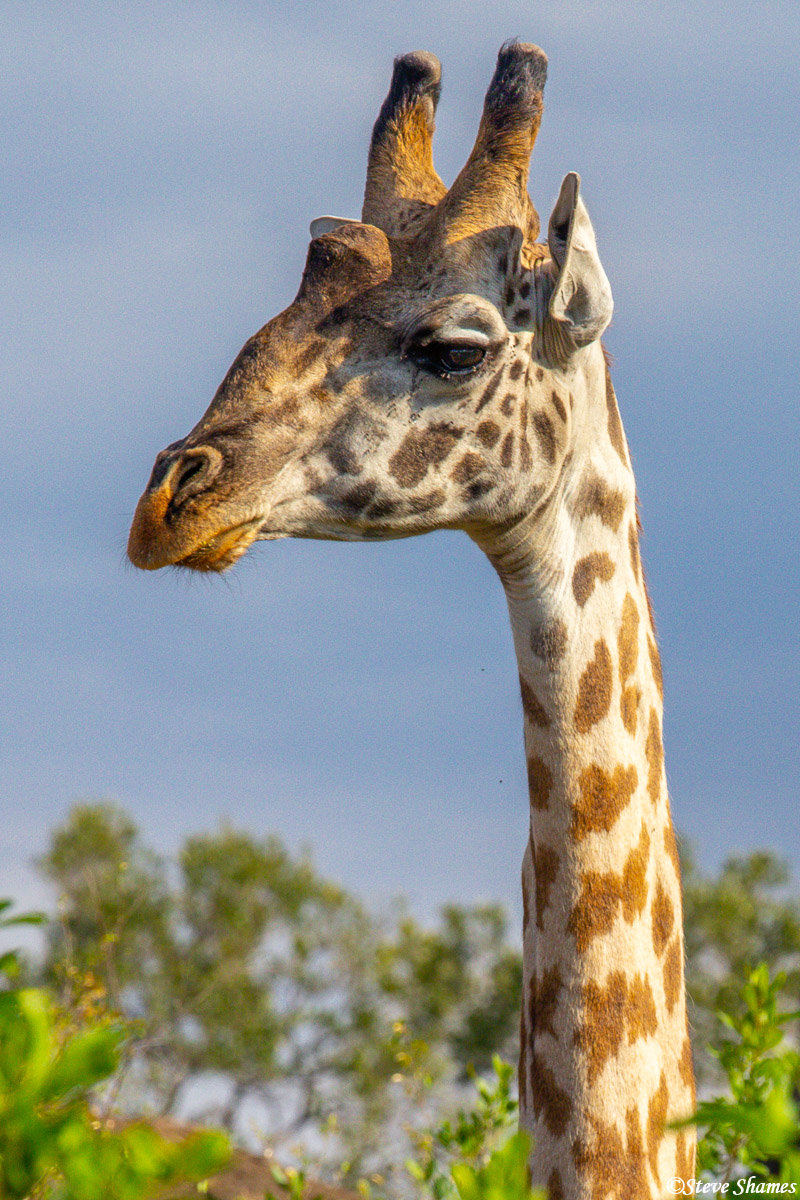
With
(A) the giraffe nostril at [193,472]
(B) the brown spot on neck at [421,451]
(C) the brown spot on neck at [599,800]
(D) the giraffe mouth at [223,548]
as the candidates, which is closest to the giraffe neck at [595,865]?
(C) the brown spot on neck at [599,800]

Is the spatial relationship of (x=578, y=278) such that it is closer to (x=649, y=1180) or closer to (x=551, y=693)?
(x=551, y=693)

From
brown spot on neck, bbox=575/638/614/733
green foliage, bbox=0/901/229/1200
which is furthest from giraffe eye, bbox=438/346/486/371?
green foliage, bbox=0/901/229/1200

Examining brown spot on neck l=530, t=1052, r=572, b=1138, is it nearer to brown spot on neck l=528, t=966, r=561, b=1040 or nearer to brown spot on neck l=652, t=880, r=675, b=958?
brown spot on neck l=528, t=966, r=561, b=1040

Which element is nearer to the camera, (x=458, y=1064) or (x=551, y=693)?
(x=551, y=693)

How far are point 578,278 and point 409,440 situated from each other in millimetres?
878

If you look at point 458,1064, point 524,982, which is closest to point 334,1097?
point 458,1064

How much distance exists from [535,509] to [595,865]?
4.30 feet

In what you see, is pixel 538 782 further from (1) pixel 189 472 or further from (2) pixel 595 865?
(1) pixel 189 472

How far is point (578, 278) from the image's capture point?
4.78m

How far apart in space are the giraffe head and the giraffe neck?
263 millimetres

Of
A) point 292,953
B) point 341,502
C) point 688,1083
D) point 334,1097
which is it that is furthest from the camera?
point 292,953

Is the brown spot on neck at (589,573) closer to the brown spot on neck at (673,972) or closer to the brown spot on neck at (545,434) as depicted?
the brown spot on neck at (545,434)

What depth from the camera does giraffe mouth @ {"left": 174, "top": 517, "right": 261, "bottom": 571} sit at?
435 centimetres

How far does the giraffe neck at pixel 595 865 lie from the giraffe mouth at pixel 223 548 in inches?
37.9
